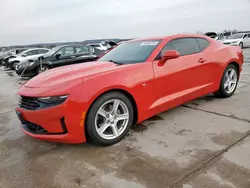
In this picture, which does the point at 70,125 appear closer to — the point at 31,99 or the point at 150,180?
the point at 31,99

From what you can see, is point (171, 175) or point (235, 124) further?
point (235, 124)

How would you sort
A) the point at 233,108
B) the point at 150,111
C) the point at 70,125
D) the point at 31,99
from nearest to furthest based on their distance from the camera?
the point at 70,125
the point at 31,99
the point at 150,111
the point at 233,108

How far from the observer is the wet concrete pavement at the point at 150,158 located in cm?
210

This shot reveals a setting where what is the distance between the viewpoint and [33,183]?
85.5 inches

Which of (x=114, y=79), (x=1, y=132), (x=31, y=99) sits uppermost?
(x=114, y=79)

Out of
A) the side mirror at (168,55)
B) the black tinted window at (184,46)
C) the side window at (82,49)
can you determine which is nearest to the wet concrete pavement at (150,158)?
the side mirror at (168,55)

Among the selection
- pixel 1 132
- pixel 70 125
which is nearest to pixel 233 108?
pixel 70 125

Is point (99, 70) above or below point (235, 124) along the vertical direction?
above

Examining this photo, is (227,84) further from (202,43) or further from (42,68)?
(42,68)

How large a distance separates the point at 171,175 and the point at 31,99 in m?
1.84

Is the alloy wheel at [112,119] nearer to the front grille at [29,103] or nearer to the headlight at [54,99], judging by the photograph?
the headlight at [54,99]

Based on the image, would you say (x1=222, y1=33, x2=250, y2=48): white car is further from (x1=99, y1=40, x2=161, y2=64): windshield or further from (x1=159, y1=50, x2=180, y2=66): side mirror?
(x1=159, y1=50, x2=180, y2=66): side mirror

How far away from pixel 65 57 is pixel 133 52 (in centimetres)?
658

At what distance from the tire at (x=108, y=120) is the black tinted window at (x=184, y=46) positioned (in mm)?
1205
